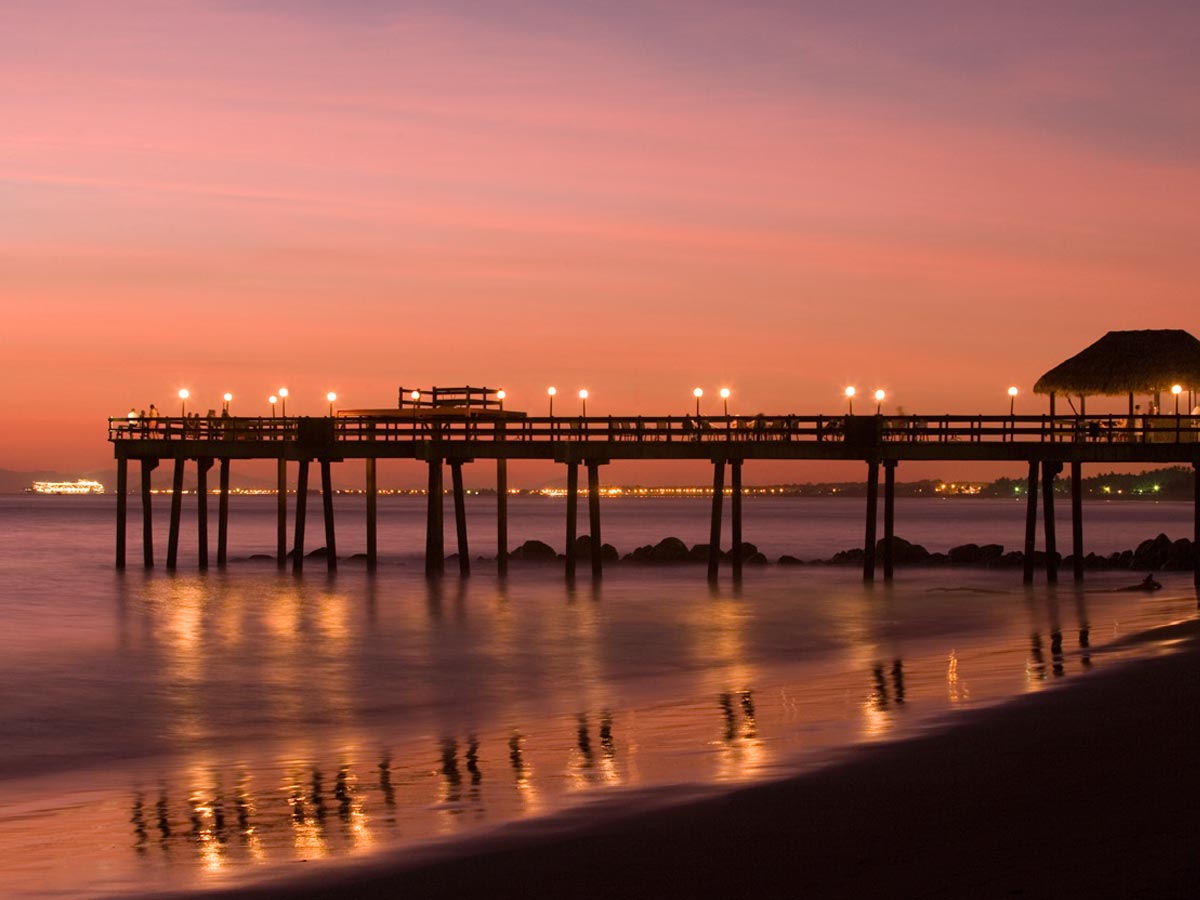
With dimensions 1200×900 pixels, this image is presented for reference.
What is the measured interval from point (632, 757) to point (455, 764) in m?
1.89

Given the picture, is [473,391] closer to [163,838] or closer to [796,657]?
[796,657]

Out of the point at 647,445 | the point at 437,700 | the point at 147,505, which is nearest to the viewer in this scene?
the point at 437,700

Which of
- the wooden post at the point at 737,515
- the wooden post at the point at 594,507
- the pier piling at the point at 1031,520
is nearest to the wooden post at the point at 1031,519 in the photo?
the pier piling at the point at 1031,520

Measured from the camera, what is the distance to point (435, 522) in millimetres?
47781

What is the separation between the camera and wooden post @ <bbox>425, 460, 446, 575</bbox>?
153 ft

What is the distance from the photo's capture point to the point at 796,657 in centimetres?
2902

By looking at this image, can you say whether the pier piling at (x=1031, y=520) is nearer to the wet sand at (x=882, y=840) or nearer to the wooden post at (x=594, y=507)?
the wooden post at (x=594, y=507)

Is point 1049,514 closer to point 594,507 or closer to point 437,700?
point 594,507

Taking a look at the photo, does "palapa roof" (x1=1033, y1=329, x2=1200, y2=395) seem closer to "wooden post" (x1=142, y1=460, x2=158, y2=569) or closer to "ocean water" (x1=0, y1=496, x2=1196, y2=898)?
"ocean water" (x1=0, y1=496, x2=1196, y2=898)

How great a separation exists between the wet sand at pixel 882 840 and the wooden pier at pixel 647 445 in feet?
86.8

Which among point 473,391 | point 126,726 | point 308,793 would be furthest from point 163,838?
point 473,391

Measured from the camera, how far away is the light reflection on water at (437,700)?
12766 mm

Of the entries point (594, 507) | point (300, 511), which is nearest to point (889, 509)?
point (594, 507)

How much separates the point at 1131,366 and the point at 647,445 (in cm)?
1624
